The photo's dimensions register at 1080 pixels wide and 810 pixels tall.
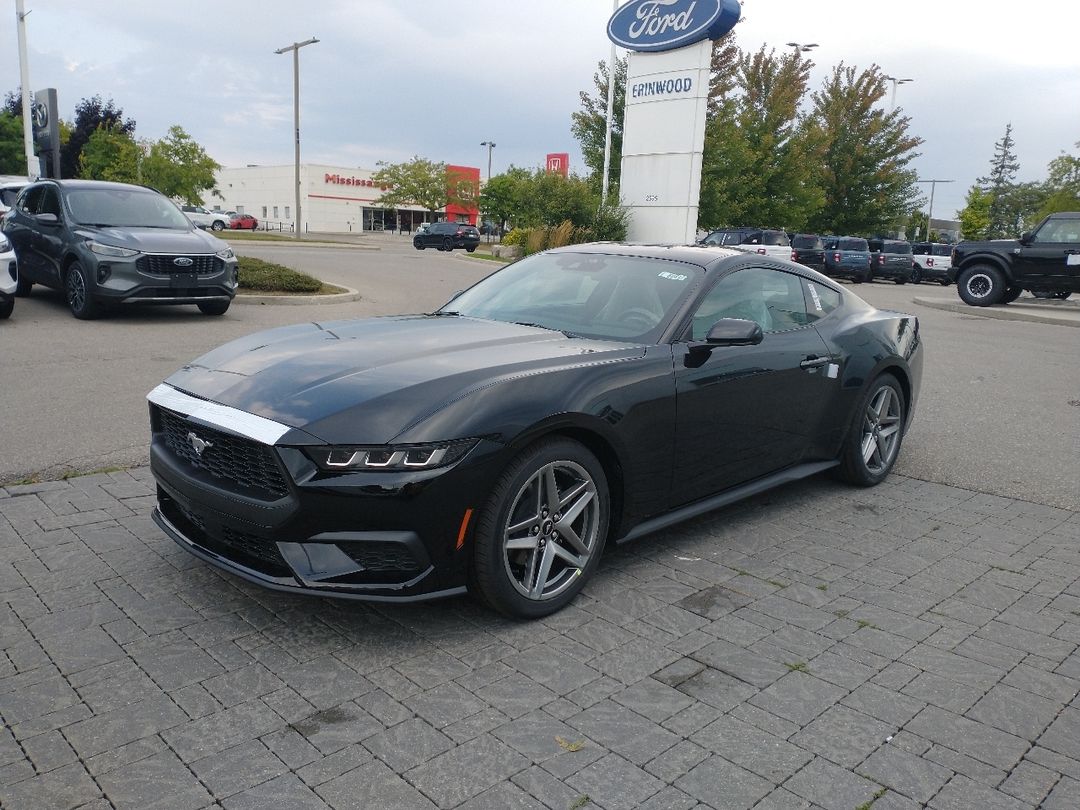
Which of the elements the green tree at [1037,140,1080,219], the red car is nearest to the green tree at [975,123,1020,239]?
the green tree at [1037,140,1080,219]

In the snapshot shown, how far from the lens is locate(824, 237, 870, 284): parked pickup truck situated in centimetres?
3275

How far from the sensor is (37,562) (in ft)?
13.0

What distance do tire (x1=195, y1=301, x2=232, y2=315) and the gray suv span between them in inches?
0.5

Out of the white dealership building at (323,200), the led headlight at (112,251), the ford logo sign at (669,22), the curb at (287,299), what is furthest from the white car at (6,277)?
the white dealership building at (323,200)

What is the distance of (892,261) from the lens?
3419 cm

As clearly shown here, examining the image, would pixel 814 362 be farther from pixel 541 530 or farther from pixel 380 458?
pixel 380 458

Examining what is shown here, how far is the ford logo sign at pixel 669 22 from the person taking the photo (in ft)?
68.8

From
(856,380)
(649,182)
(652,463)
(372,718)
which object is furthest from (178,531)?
(649,182)

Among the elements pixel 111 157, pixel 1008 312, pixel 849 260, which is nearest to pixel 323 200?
pixel 111 157

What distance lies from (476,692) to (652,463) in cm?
138

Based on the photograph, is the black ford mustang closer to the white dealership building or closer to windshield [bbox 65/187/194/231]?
windshield [bbox 65/187/194/231]

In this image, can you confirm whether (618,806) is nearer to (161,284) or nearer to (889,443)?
(889,443)

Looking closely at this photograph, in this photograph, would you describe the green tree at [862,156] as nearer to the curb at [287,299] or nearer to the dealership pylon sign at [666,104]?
the dealership pylon sign at [666,104]

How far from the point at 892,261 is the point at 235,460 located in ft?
114
